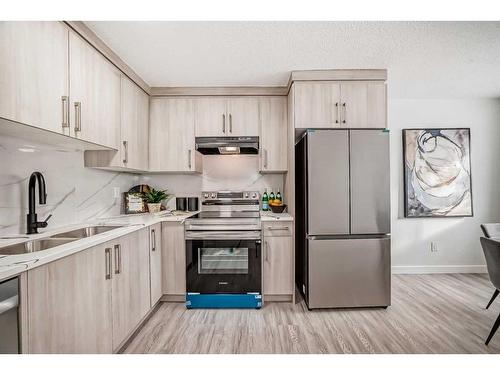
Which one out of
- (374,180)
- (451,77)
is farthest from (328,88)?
(451,77)

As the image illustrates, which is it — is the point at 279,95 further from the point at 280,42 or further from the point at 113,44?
the point at 113,44

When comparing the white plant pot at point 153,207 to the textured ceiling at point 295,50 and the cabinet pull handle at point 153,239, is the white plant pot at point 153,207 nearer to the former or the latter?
the cabinet pull handle at point 153,239

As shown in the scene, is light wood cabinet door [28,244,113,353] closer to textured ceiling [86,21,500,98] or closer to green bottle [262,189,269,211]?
textured ceiling [86,21,500,98]

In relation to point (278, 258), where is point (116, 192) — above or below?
above

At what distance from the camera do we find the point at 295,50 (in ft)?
7.35

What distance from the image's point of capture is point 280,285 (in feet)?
8.77

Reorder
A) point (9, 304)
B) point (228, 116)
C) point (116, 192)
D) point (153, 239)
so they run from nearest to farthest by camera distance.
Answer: point (9, 304)
point (153, 239)
point (116, 192)
point (228, 116)

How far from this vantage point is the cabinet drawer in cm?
265

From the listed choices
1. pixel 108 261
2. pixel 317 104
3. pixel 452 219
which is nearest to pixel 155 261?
pixel 108 261

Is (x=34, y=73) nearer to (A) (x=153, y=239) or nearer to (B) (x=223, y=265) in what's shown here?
(A) (x=153, y=239)

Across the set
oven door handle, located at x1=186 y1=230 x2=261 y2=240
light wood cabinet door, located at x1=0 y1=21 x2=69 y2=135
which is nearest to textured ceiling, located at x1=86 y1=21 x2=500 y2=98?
light wood cabinet door, located at x1=0 y1=21 x2=69 y2=135

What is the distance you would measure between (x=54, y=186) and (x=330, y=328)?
2.47m

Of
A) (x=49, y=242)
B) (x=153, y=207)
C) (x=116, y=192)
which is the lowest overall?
(x=49, y=242)

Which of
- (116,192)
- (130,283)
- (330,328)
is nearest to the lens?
(130,283)
